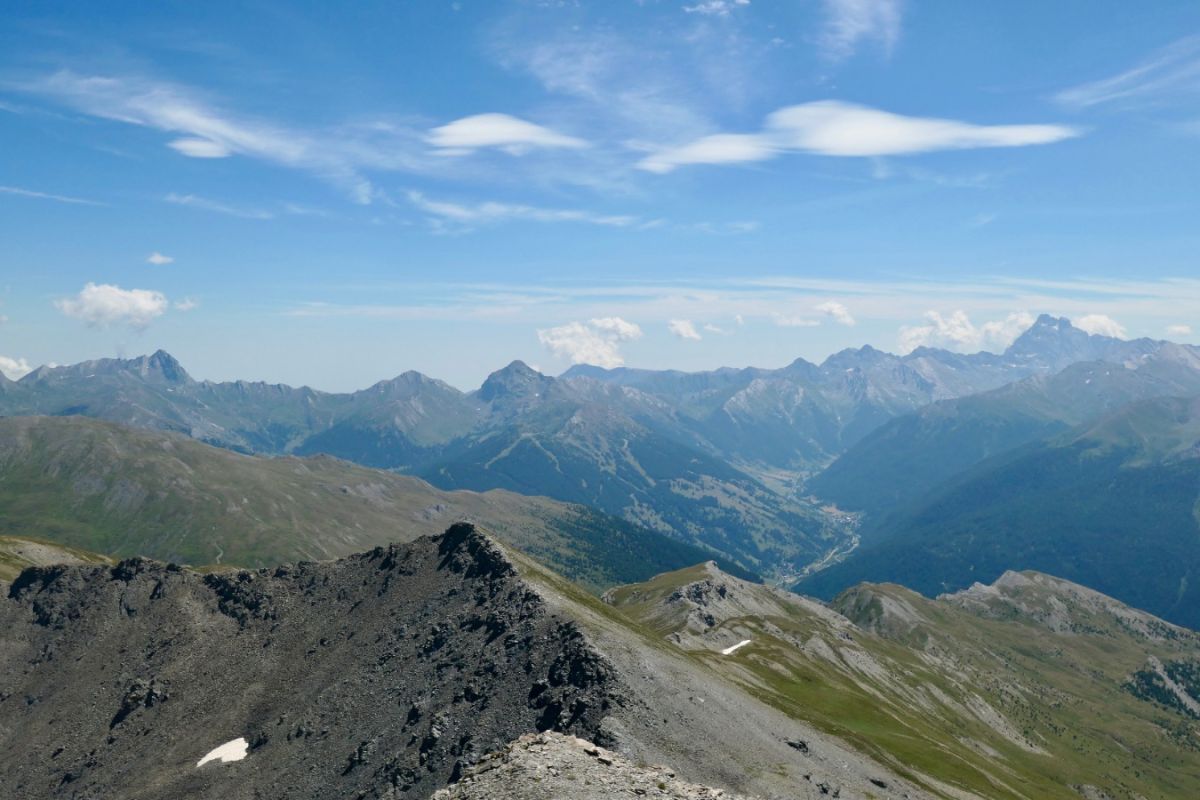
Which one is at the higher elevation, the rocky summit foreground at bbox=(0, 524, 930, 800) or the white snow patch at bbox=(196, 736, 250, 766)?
the rocky summit foreground at bbox=(0, 524, 930, 800)

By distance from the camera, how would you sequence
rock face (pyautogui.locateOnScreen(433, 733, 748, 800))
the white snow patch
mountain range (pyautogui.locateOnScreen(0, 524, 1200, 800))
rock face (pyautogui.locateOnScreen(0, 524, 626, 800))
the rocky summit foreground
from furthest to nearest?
1. the white snow patch
2. rock face (pyautogui.locateOnScreen(0, 524, 626, 800))
3. the rocky summit foreground
4. mountain range (pyautogui.locateOnScreen(0, 524, 1200, 800))
5. rock face (pyautogui.locateOnScreen(433, 733, 748, 800))

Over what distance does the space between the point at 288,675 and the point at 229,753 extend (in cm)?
1601

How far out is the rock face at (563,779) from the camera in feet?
172

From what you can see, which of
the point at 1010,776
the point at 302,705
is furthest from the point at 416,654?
the point at 1010,776

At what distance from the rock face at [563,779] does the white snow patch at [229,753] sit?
8244 cm

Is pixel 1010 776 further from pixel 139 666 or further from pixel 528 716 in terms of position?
pixel 139 666

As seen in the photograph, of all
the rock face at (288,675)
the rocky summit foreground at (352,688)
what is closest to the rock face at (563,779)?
the rocky summit foreground at (352,688)

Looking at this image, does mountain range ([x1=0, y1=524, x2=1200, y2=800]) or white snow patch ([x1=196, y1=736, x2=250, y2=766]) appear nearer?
mountain range ([x1=0, y1=524, x2=1200, y2=800])

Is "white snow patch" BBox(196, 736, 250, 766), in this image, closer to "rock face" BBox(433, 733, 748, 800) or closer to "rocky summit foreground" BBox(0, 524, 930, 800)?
"rocky summit foreground" BBox(0, 524, 930, 800)

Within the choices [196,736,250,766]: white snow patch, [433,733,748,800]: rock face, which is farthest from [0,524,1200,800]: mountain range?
[196,736,250,766]: white snow patch

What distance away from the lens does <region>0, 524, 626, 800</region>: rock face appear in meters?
100

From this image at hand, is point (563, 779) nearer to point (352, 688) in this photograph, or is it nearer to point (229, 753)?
point (352, 688)

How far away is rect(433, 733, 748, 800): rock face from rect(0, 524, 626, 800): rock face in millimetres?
28877

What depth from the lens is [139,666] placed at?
15238 centimetres
